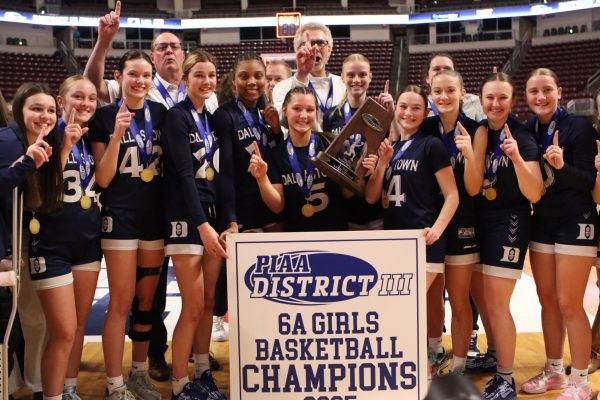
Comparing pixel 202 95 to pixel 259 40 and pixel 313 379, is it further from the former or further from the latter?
pixel 259 40

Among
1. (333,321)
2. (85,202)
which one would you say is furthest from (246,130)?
(333,321)

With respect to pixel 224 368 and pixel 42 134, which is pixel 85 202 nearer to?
pixel 42 134

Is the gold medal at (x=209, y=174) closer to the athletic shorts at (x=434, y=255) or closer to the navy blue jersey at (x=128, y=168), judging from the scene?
the navy blue jersey at (x=128, y=168)

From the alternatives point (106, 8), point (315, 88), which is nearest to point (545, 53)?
point (106, 8)

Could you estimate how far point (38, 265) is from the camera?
8.89ft

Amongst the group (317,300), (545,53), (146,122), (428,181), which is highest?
(545,53)

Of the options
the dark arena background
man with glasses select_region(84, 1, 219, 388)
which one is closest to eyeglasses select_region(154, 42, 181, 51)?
man with glasses select_region(84, 1, 219, 388)

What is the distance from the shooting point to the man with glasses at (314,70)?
11.3ft

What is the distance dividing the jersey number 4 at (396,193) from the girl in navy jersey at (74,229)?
145 cm

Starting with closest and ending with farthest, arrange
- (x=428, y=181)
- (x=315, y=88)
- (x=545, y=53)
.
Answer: (x=428, y=181) → (x=315, y=88) → (x=545, y=53)

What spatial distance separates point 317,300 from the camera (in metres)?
2.74

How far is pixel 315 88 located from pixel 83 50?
2176cm

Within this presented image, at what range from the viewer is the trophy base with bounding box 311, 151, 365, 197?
2.83m

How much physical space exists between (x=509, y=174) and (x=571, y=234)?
436mm
